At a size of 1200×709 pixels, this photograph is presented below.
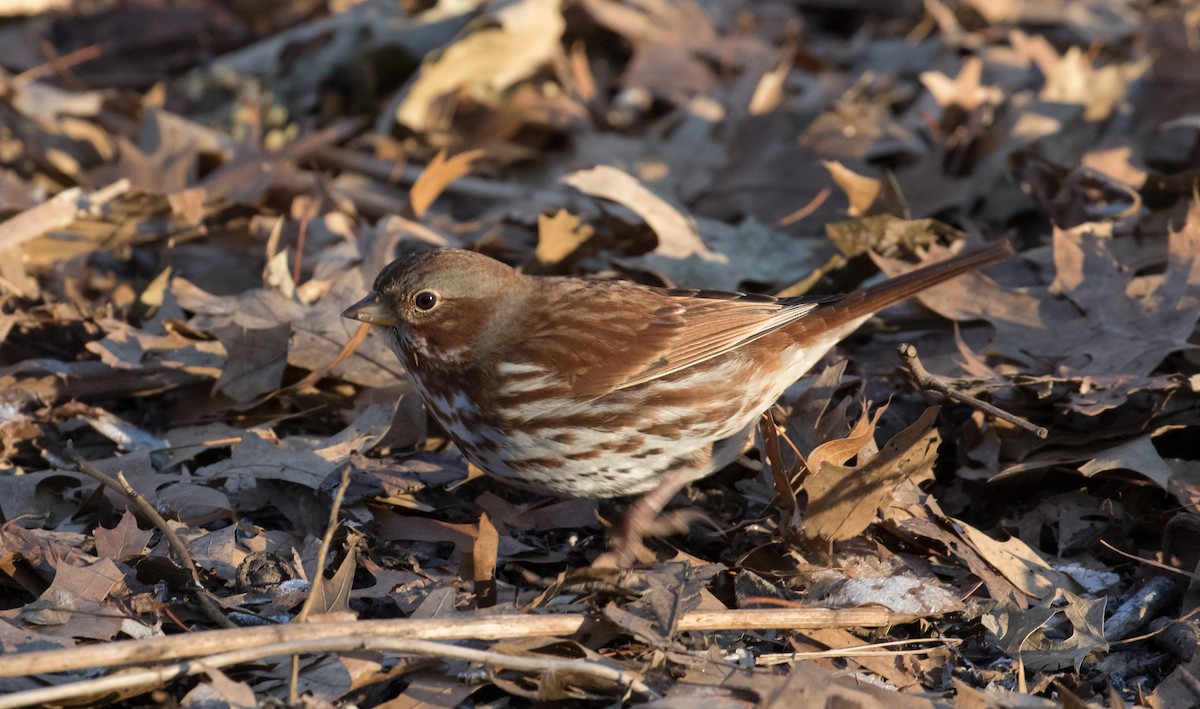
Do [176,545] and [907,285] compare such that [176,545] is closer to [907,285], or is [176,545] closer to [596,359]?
[596,359]

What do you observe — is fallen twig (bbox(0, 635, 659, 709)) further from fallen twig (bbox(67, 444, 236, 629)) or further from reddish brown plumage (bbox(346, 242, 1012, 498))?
reddish brown plumage (bbox(346, 242, 1012, 498))

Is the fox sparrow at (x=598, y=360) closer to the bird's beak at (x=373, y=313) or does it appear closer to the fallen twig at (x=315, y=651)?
the bird's beak at (x=373, y=313)

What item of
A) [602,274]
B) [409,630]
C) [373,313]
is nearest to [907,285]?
[602,274]

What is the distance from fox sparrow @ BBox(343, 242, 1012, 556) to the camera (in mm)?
4406

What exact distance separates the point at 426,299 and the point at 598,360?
72 cm

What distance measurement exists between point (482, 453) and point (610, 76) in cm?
432

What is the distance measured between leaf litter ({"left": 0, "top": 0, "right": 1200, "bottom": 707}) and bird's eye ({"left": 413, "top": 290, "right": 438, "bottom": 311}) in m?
0.53

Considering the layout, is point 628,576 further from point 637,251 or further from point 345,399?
point 637,251

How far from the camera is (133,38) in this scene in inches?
330

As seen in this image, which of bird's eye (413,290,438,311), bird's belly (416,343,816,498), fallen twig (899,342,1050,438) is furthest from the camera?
bird's eye (413,290,438,311)

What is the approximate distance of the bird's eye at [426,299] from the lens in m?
4.62

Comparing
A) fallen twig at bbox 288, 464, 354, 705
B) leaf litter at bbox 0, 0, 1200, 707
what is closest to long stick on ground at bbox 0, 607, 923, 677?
leaf litter at bbox 0, 0, 1200, 707

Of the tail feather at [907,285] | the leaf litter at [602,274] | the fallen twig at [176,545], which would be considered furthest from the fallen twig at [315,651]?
the tail feather at [907,285]

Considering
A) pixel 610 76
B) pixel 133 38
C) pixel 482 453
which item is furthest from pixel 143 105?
pixel 482 453
